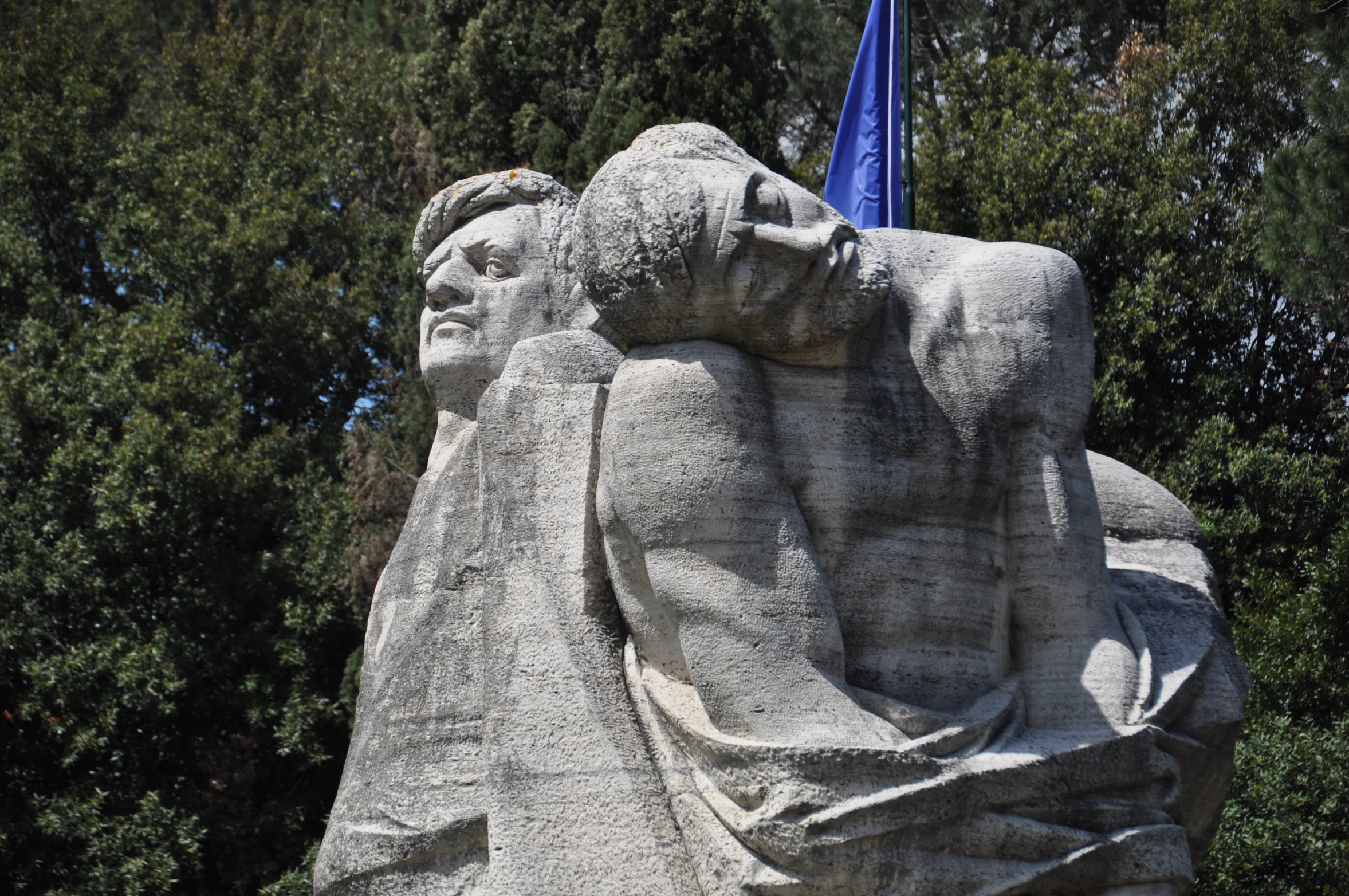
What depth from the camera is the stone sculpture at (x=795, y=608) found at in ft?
11.1

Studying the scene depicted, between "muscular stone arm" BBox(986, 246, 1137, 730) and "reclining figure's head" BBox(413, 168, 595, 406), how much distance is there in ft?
4.55

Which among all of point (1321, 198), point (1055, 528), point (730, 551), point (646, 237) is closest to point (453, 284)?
point (646, 237)

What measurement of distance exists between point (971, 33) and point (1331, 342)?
18.3ft

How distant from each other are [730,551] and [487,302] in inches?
60.1

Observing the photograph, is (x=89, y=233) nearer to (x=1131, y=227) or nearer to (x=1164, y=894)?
(x=1131, y=227)

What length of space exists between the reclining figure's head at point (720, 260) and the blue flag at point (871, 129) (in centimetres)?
619

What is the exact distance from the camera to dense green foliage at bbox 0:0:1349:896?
10.6 m

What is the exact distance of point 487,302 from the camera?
4.65 m

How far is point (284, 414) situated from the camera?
48.9 feet

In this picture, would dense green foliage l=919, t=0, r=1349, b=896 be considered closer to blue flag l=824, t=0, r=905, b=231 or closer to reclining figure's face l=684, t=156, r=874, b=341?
blue flag l=824, t=0, r=905, b=231

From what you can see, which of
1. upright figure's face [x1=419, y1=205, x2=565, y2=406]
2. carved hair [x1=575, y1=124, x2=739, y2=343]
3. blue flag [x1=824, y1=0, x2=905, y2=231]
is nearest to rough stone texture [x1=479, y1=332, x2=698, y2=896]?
carved hair [x1=575, y1=124, x2=739, y2=343]

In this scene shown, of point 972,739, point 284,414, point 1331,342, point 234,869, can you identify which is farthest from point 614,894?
point 284,414

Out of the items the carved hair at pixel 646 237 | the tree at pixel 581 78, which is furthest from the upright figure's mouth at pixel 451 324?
the tree at pixel 581 78

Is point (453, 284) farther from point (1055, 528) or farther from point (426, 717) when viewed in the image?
point (1055, 528)
